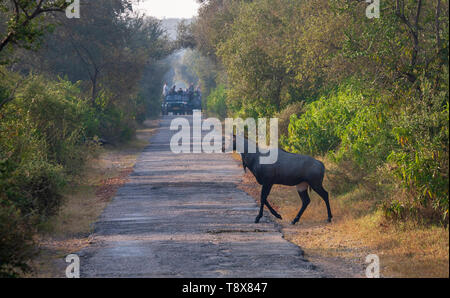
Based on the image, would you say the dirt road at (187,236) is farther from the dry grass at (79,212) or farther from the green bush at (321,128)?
the green bush at (321,128)

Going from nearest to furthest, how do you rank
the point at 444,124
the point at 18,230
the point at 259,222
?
the point at 18,230
the point at 444,124
the point at 259,222

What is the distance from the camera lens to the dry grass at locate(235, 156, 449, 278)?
9281 millimetres

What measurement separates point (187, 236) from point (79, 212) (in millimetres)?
4023

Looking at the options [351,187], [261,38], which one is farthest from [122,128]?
[351,187]

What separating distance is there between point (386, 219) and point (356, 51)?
4.25 metres

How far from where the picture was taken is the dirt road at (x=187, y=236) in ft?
29.8

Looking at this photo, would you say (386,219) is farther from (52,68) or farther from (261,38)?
(52,68)

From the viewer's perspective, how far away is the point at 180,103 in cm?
6562

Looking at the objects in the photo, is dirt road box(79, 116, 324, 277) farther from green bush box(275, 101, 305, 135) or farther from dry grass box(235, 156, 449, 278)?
green bush box(275, 101, 305, 135)

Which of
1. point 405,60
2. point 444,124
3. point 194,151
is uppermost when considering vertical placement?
point 405,60

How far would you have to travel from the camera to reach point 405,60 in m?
14.3

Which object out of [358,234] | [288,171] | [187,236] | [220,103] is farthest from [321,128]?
[220,103]

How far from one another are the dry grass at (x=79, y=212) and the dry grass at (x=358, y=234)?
12.7 feet

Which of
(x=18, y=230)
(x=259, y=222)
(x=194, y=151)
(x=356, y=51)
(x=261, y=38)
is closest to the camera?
(x=18, y=230)
